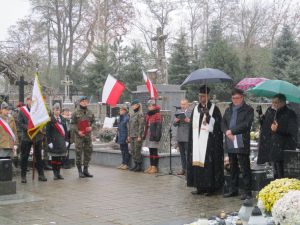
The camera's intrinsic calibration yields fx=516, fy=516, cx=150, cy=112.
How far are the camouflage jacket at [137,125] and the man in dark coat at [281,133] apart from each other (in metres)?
4.68

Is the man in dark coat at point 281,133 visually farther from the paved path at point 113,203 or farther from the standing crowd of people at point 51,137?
the standing crowd of people at point 51,137

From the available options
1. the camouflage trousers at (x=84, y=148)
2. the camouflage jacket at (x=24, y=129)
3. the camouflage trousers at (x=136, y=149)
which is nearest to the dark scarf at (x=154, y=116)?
the camouflage trousers at (x=136, y=149)

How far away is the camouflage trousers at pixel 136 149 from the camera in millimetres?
12828

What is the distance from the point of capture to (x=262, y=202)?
562 cm

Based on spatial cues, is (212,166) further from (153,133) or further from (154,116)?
(154,116)

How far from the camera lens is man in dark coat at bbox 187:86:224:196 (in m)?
9.28

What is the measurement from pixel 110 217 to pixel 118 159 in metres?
6.59

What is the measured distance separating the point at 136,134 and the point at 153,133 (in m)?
0.55

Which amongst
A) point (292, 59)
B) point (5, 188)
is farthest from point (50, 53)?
point (5, 188)

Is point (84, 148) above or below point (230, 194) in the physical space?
above

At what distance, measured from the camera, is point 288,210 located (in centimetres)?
484

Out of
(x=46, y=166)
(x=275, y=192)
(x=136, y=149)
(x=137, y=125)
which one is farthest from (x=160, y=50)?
(x=275, y=192)

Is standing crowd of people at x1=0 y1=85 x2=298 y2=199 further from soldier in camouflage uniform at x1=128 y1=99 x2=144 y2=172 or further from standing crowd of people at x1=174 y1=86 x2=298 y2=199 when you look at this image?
soldier in camouflage uniform at x1=128 y1=99 x2=144 y2=172

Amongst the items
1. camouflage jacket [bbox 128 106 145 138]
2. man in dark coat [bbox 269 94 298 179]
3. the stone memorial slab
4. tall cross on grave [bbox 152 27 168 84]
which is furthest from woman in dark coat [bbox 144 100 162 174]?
tall cross on grave [bbox 152 27 168 84]
